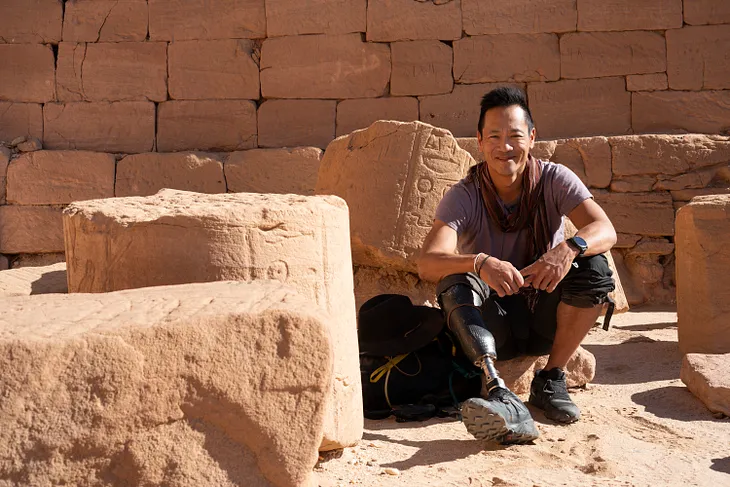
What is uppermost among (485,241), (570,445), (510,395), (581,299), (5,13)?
(5,13)

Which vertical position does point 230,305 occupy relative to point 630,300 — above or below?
above

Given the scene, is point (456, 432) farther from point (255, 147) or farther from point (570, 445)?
point (255, 147)

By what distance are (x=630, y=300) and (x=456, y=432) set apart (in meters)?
4.35

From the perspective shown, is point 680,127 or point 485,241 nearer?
point 485,241

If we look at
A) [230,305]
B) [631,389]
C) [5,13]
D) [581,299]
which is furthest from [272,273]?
[5,13]

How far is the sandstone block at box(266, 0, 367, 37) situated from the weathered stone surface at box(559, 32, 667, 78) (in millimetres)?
1884

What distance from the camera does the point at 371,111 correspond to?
24.9 ft

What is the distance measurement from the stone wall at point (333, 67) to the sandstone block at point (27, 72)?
12 millimetres

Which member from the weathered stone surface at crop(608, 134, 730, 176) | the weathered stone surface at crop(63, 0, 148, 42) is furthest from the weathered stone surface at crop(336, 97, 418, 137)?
the weathered stone surface at crop(63, 0, 148, 42)

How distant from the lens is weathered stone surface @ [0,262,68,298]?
11.8ft

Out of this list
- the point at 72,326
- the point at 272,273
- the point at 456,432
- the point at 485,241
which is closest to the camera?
the point at 72,326

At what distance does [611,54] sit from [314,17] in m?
2.70

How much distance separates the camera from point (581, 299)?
134 inches

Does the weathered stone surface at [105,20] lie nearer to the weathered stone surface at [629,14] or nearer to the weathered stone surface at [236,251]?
the weathered stone surface at [629,14]
